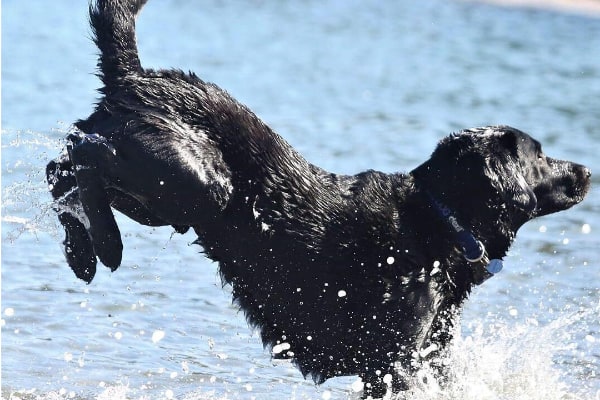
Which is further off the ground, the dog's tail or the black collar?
the dog's tail

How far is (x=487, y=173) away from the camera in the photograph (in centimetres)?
450

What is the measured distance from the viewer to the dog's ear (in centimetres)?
448

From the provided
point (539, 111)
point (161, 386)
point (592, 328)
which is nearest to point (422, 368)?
point (161, 386)

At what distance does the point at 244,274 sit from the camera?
4.46 metres

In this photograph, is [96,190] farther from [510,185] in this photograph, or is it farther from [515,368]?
[515,368]

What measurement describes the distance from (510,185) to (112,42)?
5.99ft

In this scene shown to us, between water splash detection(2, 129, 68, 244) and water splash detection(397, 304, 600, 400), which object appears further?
water splash detection(2, 129, 68, 244)

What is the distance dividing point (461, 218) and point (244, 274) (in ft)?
3.19

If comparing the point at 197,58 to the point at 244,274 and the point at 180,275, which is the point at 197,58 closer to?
the point at 180,275

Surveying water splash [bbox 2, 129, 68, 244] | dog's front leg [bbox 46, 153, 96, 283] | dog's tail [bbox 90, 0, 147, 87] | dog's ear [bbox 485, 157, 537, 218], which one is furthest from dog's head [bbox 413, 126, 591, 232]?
water splash [bbox 2, 129, 68, 244]

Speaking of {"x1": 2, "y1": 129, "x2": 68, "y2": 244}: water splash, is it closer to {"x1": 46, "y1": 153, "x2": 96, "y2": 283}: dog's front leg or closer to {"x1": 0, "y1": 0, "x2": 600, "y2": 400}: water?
{"x1": 0, "y1": 0, "x2": 600, "y2": 400}: water

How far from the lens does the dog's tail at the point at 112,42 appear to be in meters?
4.48

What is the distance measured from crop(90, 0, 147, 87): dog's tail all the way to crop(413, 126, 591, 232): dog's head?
1.38 m

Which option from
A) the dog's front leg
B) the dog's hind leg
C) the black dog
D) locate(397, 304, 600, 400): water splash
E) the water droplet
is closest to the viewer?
the dog's hind leg
